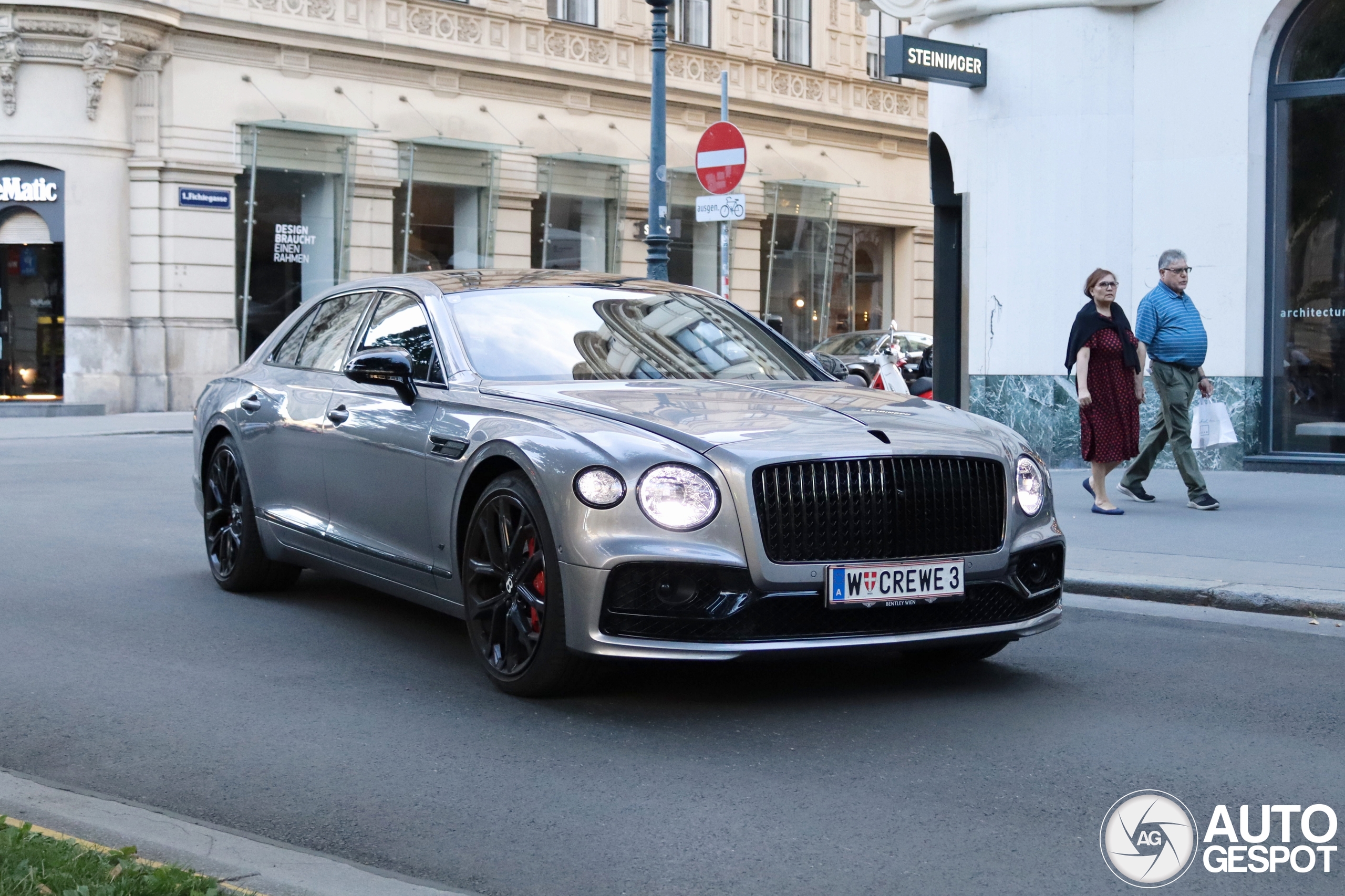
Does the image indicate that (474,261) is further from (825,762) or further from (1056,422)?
(825,762)

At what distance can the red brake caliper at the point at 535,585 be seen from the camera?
563cm

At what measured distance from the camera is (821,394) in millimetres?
6320

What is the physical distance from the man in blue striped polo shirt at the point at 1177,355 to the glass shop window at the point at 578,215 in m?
19.2

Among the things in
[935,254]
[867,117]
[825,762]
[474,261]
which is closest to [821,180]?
[867,117]

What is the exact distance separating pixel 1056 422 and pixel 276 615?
903cm

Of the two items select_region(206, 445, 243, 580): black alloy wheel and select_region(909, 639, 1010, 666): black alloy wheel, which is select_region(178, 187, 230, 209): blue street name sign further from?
select_region(909, 639, 1010, 666): black alloy wheel

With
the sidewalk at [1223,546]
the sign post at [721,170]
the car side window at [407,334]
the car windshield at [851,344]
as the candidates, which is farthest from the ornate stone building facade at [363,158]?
the car side window at [407,334]

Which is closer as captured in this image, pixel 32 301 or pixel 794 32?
pixel 32 301

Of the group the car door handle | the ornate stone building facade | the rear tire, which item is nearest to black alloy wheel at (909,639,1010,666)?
the car door handle

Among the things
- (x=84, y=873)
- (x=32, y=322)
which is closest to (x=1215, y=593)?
(x=84, y=873)

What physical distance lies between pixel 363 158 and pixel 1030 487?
919 inches

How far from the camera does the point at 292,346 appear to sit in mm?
8266

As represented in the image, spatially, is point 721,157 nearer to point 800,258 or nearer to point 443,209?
point 443,209

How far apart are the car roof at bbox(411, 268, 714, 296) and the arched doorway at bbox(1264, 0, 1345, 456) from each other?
8560 mm
